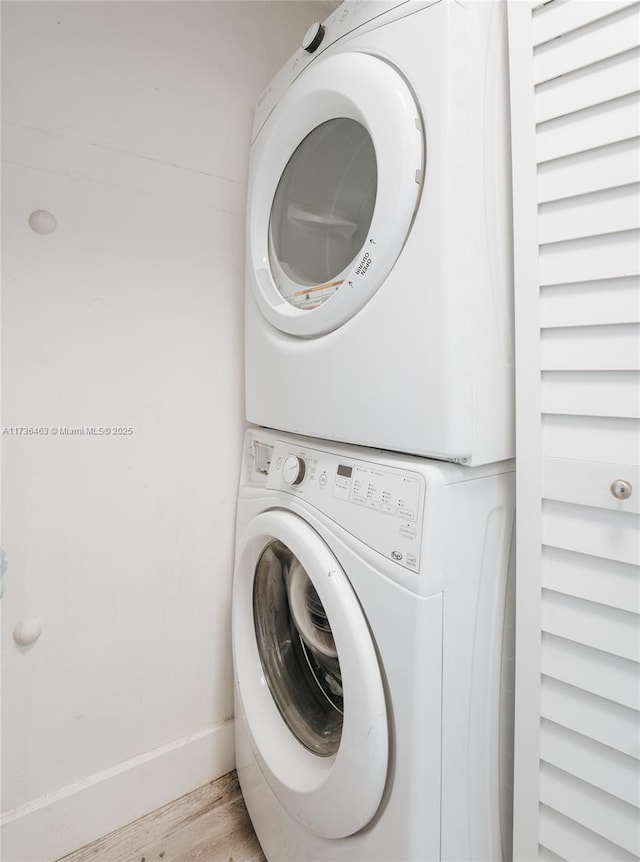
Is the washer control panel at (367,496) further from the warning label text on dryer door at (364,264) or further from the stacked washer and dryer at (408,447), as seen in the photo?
the warning label text on dryer door at (364,264)

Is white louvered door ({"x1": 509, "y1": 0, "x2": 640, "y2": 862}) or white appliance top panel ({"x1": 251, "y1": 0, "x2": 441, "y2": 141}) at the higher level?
white appliance top panel ({"x1": 251, "y1": 0, "x2": 441, "y2": 141})

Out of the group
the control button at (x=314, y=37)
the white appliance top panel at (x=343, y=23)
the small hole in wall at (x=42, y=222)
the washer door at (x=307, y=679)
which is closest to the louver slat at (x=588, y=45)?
the white appliance top panel at (x=343, y=23)

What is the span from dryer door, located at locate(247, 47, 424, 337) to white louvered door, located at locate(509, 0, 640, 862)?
8.2 inches

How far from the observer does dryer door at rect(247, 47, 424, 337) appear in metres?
0.76

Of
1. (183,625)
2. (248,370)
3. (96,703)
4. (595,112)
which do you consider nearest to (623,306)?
(595,112)

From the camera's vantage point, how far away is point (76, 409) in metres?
1.11

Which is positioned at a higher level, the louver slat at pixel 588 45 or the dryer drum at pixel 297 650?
the louver slat at pixel 588 45

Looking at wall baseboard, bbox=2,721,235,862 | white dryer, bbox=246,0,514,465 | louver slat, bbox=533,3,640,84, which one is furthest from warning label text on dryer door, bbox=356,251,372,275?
wall baseboard, bbox=2,721,235,862

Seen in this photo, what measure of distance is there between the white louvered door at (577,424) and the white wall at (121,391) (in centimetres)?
83

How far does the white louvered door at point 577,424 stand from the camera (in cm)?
67

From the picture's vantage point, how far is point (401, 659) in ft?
2.39

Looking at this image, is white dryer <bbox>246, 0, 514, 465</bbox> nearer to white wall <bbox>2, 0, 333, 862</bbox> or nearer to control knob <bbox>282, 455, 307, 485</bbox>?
control knob <bbox>282, 455, 307, 485</bbox>

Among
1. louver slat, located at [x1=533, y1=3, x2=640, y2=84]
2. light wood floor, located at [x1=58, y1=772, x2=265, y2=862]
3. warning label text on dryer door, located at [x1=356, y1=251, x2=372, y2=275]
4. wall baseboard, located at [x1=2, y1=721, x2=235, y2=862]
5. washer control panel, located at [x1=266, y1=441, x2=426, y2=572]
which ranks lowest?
light wood floor, located at [x1=58, y1=772, x2=265, y2=862]

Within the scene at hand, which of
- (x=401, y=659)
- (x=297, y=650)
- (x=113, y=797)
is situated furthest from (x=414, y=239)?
(x=113, y=797)
